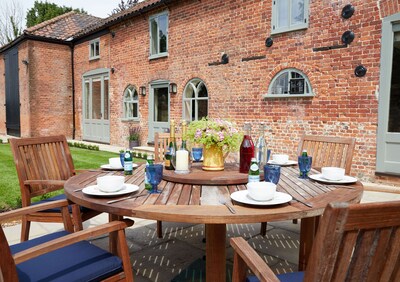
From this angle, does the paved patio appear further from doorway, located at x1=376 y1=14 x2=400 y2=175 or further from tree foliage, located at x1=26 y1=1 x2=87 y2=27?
tree foliage, located at x1=26 y1=1 x2=87 y2=27

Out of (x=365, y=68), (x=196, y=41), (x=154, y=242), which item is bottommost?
(x=154, y=242)

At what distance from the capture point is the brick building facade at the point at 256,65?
216 inches

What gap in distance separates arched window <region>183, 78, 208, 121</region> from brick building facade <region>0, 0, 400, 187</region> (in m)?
0.20

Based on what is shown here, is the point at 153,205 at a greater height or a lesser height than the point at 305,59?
lesser

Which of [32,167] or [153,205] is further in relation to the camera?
[32,167]

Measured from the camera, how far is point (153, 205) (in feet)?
5.12

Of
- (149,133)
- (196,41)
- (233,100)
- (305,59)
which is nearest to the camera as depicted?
(305,59)

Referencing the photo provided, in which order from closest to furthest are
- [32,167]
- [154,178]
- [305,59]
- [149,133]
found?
[154,178], [32,167], [305,59], [149,133]

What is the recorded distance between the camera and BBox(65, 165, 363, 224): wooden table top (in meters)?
1.42

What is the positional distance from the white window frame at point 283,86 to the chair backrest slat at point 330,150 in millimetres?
3174

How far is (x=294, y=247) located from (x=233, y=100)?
493 cm

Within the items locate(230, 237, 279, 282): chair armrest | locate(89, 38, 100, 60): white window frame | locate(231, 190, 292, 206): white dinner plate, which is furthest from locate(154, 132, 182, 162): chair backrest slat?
locate(89, 38, 100, 60): white window frame

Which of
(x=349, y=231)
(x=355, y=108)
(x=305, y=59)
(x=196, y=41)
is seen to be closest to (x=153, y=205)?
(x=349, y=231)

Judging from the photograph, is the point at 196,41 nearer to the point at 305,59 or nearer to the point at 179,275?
the point at 305,59
